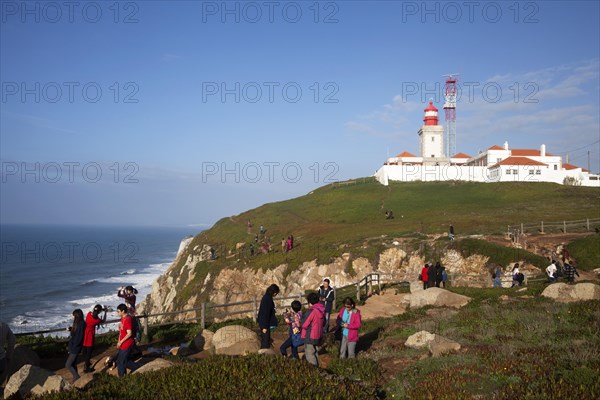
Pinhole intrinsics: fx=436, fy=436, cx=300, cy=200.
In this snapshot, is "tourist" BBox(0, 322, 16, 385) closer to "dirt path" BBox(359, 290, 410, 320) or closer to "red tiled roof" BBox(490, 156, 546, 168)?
"dirt path" BBox(359, 290, 410, 320)

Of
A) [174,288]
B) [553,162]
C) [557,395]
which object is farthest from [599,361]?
[553,162]

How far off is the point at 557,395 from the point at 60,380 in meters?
10.1

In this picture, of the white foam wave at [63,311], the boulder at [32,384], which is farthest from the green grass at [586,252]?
the white foam wave at [63,311]

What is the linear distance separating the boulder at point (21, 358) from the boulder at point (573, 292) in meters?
20.2

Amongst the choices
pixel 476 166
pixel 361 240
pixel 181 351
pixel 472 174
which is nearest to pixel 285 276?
pixel 361 240

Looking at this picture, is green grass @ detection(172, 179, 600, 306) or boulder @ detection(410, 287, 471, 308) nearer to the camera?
boulder @ detection(410, 287, 471, 308)

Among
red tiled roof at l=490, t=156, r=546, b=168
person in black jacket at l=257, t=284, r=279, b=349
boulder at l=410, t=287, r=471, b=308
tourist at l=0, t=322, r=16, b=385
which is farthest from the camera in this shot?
red tiled roof at l=490, t=156, r=546, b=168

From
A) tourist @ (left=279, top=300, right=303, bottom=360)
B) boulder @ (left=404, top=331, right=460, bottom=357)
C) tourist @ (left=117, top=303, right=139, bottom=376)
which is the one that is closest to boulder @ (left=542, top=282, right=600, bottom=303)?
boulder @ (left=404, top=331, right=460, bottom=357)

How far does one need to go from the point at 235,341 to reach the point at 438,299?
37.5 feet

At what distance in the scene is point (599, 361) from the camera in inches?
390

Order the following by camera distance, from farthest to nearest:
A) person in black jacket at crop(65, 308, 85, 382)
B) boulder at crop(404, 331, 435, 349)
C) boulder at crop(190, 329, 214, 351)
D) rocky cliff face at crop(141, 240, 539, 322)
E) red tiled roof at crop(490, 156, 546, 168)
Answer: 1. red tiled roof at crop(490, 156, 546, 168)
2. rocky cliff face at crop(141, 240, 539, 322)
3. boulder at crop(190, 329, 214, 351)
4. boulder at crop(404, 331, 435, 349)
5. person in black jacket at crop(65, 308, 85, 382)

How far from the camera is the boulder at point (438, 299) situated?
68.9 feet

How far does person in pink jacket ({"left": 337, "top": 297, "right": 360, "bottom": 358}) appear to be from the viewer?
1234 cm

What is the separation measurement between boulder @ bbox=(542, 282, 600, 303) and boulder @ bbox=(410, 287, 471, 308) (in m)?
3.68
